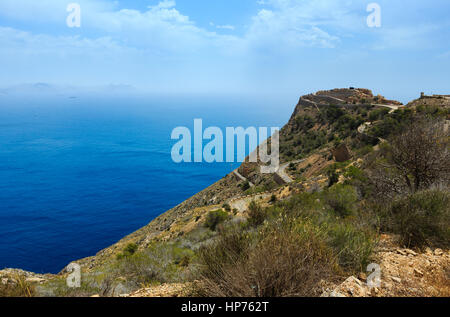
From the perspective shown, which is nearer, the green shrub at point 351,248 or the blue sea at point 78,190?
the green shrub at point 351,248

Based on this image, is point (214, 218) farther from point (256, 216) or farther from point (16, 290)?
point (16, 290)

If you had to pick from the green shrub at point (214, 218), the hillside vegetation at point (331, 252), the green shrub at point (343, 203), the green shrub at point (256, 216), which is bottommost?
the green shrub at point (214, 218)

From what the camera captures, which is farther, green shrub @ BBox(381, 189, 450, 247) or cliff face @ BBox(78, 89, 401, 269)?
cliff face @ BBox(78, 89, 401, 269)

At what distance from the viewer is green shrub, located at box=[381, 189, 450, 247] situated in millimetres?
5398

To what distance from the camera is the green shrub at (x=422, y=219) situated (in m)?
5.40

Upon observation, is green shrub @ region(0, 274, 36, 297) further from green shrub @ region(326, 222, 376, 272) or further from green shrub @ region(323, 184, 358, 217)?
green shrub @ region(323, 184, 358, 217)

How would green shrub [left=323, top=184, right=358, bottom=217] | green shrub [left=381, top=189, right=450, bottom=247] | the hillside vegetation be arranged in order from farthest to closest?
1. green shrub [left=323, top=184, right=358, bottom=217]
2. green shrub [left=381, top=189, right=450, bottom=247]
3. the hillside vegetation

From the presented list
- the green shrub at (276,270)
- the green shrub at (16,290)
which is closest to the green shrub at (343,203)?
the green shrub at (276,270)

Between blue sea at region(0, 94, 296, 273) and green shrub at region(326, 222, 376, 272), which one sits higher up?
green shrub at region(326, 222, 376, 272)

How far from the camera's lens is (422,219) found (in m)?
5.60

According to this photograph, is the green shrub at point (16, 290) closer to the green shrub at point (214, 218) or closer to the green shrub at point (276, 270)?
the green shrub at point (276, 270)

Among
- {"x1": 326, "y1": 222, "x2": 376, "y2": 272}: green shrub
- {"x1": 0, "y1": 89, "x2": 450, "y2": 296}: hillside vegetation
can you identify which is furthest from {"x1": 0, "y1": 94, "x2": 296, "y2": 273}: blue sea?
{"x1": 326, "y1": 222, "x2": 376, "y2": 272}: green shrub

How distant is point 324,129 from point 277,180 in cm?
1484
